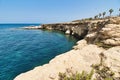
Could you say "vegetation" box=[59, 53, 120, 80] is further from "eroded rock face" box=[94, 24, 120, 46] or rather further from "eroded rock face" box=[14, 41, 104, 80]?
"eroded rock face" box=[94, 24, 120, 46]

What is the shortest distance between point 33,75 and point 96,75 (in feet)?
31.9

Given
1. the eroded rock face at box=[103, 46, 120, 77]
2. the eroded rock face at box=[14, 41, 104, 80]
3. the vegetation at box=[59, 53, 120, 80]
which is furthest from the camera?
the eroded rock face at box=[103, 46, 120, 77]

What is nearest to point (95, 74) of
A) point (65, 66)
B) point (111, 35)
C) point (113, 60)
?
point (113, 60)

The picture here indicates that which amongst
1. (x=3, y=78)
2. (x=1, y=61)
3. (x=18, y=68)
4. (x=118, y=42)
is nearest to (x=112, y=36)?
(x=118, y=42)

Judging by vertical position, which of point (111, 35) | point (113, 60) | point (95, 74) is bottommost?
point (95, 74)

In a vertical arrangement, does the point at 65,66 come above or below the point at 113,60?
below

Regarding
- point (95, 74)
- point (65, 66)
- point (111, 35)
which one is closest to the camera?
point (95, 74)

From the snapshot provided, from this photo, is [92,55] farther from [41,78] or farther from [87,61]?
[41,78]

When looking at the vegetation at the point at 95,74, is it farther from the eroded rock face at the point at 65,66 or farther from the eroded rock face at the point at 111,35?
the eroded rock face at the point at 111,35

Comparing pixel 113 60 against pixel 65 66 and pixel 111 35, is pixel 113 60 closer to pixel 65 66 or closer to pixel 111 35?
pixel 65 66

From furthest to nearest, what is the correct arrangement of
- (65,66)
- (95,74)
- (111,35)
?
(111,35), (65,66), (95,74)

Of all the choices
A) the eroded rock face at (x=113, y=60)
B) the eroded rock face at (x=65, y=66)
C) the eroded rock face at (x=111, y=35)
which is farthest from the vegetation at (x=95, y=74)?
the eroded rock face at (x=111, y=35)

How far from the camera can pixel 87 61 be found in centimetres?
2653

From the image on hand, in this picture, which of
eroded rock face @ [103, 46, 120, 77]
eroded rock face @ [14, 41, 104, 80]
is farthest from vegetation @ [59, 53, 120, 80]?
eroded rock face @ [14, 41, 104, 80]
